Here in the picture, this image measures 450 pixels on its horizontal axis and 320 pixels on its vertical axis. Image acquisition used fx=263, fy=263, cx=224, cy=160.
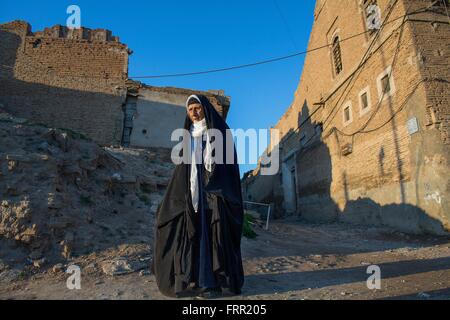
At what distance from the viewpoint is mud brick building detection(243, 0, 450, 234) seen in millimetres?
6984

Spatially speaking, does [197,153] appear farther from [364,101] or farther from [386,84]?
[364,101]

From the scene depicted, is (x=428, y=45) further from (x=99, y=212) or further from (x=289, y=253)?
(x=99, y=212)

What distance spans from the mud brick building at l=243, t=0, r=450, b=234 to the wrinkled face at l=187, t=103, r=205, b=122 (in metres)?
6.66

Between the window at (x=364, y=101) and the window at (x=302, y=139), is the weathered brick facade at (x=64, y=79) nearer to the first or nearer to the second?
the window at (x=364, y=101)

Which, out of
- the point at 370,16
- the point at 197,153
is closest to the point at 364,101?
the point at 370,16

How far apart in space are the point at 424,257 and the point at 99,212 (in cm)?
595

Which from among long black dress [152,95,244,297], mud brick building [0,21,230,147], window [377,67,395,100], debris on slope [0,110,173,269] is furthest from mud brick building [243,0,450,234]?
mud brick building [0,21,230,147]

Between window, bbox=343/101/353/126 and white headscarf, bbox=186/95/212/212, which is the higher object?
window, bbox=343/101/353/126

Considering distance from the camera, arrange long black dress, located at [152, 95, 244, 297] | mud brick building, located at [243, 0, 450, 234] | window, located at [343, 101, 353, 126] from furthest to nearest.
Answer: window, located at [343, 101, 353, 126], mud brick building, located at [243, 0, 450, 234], long black dress, located at [152, 95, 244, 297]

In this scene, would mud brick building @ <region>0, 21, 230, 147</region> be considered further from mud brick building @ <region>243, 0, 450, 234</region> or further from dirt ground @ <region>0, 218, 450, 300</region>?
dirt ground @ <region>0, 218, 450, 300</region>

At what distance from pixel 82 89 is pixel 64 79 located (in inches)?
33.3

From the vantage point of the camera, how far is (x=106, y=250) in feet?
13.2

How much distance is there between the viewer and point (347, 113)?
11.3 m
